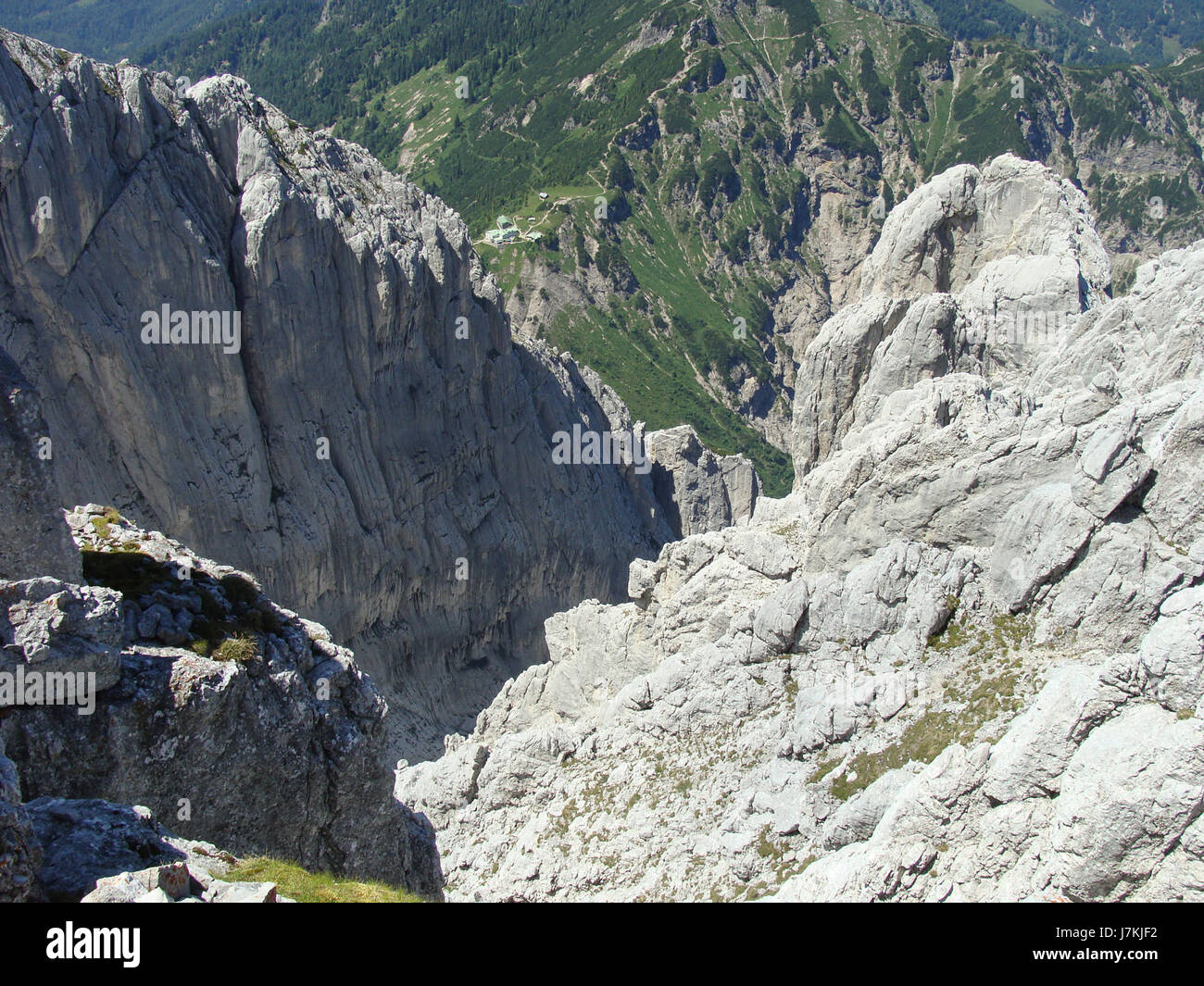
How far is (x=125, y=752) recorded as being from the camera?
25641 millimetres

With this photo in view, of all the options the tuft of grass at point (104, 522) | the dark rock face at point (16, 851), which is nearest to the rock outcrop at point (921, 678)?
the tuft of grass at point (104, 522)

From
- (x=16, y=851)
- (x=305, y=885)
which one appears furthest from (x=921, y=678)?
(x=16, y=851)

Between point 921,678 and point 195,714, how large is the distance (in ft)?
94.3

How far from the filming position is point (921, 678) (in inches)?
1646

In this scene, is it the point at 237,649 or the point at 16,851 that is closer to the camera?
the point at 16,851

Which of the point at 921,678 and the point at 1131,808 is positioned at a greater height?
the point at 921,678

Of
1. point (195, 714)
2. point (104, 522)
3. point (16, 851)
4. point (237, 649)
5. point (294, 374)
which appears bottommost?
point (16, 851)

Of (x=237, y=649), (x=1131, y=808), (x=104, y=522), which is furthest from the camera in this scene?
(x=104, y=522)

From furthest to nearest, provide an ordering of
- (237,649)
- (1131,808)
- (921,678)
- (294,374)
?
(294,374), (921,678), (237,649), (1131,808)

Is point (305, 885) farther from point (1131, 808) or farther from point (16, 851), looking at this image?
point (1131, 808)

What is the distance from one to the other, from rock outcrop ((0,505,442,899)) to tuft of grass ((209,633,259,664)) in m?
0.05

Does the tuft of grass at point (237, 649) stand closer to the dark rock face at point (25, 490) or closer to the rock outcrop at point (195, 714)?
the rock outcrop at point (195, 714)

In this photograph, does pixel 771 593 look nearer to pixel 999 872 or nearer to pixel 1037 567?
pixel 1037 567

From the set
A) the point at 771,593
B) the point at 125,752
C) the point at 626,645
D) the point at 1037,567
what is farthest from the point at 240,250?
the point at 1037,567
